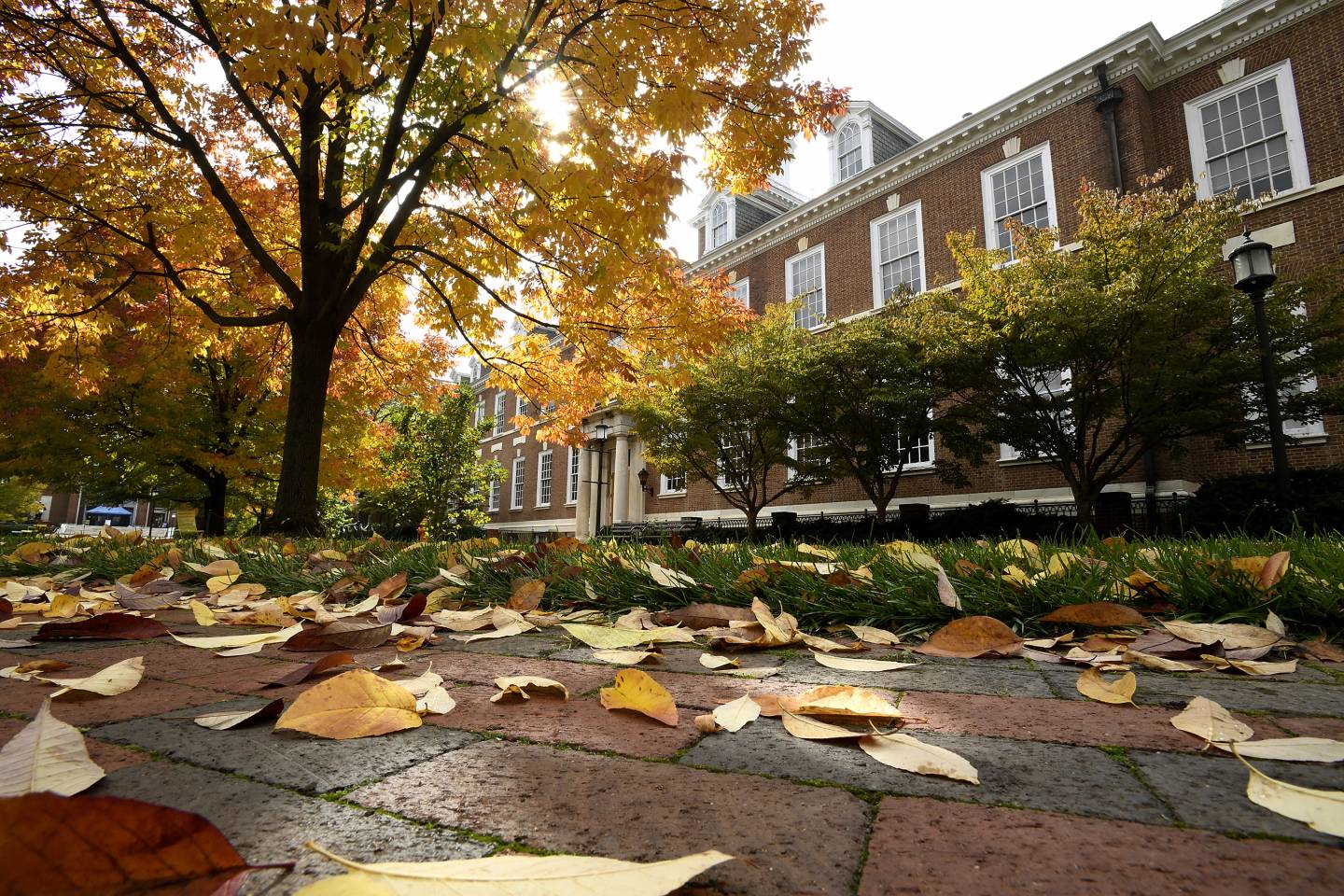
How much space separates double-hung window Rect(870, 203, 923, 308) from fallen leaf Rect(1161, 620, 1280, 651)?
16.0m

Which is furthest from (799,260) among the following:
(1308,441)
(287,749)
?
(287,749)

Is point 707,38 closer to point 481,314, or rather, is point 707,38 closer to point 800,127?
point 800,127

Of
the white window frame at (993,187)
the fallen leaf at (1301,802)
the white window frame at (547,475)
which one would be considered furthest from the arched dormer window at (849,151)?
the fallen leaf at (1301,802)

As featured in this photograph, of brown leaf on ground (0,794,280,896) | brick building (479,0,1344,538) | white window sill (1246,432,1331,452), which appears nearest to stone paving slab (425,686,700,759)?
brown leaf on ground (0,794,280,896)

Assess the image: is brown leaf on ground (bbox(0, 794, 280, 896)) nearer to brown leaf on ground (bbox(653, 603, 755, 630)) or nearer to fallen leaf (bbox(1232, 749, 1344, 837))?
fallen leaf (bbox(1232, 749, 1344, 837))

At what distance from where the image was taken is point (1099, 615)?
192 cm

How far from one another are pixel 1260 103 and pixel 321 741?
17.7 meters

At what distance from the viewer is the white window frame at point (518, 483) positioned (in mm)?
30922

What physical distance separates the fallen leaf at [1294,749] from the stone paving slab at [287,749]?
119 cm

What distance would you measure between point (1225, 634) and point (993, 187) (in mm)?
16495

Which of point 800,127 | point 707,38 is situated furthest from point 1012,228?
point 707,38

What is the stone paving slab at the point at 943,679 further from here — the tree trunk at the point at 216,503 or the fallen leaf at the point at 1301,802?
the tree trunk at the point at 216,503

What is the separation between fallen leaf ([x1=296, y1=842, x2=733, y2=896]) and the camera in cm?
54

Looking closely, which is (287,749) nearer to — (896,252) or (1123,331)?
(1123,331)
